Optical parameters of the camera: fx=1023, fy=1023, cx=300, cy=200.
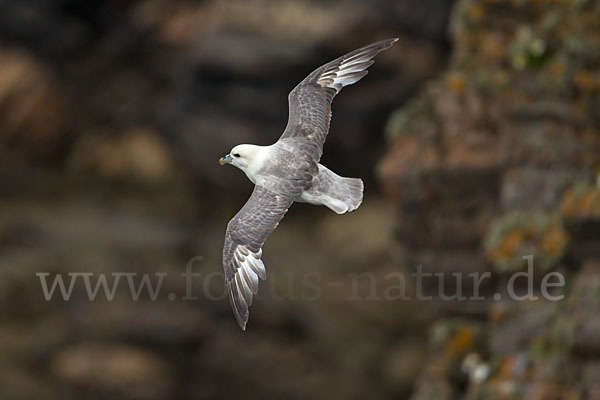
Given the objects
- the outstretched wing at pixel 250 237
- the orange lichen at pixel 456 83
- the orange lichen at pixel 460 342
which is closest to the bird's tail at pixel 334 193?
the outstretched wing at pixel 250 237

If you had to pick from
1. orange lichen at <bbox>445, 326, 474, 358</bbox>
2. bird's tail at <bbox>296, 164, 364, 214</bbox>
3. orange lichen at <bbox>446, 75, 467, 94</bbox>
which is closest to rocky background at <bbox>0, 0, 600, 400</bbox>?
orange lichen at <bbox>446, 75, 467, 94</bbox>

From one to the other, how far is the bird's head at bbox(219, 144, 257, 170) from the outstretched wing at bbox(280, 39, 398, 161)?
0.82 meters

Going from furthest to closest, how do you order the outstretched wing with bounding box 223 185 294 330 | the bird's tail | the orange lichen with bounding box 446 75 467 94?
the orange lichen with bounding box 446 75 467 94
the bird's tail
the outstretched wing with bounding box 223 185 294 330

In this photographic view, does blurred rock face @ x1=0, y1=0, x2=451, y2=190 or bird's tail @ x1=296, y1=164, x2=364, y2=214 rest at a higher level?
blurred rock face @ x1=0, y1=0, x2=451, y2=190

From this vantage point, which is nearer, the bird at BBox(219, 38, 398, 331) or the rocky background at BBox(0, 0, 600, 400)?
the bird at BBox(219, 38, 398, 331)

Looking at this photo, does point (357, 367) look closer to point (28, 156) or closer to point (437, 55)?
point (437, 55)

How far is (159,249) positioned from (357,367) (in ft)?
12.0

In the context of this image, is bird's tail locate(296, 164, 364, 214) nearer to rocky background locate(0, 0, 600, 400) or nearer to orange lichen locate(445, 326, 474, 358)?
orange lichen locate(445, 326, 474, 358)

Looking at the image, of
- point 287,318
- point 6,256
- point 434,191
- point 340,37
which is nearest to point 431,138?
point 434,191

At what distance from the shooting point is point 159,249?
16.3m

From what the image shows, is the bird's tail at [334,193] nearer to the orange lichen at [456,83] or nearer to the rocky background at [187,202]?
the orange lichen at [456,83]

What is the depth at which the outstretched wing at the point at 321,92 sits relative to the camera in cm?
737

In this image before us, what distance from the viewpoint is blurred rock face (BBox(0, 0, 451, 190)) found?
15.4 metres

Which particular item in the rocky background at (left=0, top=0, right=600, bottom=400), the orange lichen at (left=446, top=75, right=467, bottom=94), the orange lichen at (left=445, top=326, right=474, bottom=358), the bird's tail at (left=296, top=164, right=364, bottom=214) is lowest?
the bird's tail at (left=296, top=164, right=364, bottom=214)
